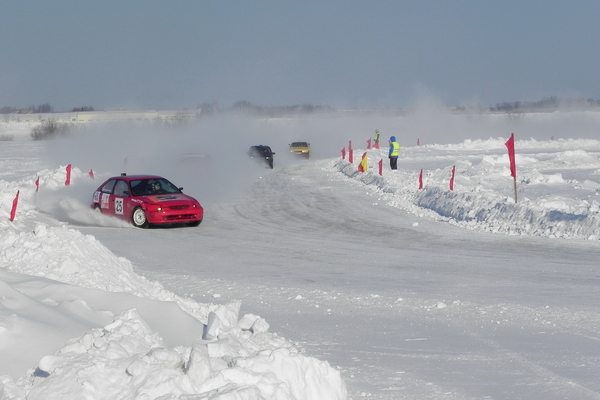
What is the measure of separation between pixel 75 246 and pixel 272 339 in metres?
3.64

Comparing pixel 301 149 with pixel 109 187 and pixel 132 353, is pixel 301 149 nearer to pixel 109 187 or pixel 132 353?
pixel 109 187

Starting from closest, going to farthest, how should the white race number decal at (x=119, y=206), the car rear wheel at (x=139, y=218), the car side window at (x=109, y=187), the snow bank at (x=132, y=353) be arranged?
the snow bank at (x=132, y=353)
the car rear wheel at (x=139, y=218)
the white race number decal at (x=119, y=206)
the car side window at (x=109, y=187)

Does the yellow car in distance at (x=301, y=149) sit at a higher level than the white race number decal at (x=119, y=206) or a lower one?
higher

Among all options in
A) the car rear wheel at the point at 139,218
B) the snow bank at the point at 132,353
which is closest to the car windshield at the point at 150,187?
the car rear wheel at the point at 139,218

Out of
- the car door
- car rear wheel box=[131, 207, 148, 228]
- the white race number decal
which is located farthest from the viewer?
the car door

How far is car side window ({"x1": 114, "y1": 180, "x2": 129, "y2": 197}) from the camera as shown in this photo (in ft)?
61.8

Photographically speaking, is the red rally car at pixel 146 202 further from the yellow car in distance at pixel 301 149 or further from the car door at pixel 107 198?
the yellow car in distance at pixel 301 149

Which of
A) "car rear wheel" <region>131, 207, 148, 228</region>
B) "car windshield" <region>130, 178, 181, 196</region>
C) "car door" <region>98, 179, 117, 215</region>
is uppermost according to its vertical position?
"car windshield" <region>130, 178, 181, 196</region>

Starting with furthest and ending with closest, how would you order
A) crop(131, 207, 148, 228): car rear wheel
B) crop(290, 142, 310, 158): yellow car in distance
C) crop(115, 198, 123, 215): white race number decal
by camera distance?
crop(290, 142, 310, 158): yellow car in distance < crop(115, 198, 123, 215): white race number decal < crop(131, 207, 148, 228): car rear wheel

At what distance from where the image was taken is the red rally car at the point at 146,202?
18.0 metres

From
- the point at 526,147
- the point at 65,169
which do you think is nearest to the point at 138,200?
the point at 65,169

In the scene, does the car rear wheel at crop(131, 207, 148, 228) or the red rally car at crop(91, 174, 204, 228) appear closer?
the red rally car at crop(91, 174, 204, 228)

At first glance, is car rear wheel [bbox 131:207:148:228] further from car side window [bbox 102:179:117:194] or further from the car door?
car side window [bbox 102:179:117:194]

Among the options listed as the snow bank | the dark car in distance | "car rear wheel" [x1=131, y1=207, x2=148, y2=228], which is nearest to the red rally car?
"car rear wheel" [x1=131, y1=207, x2=148, y2=228]
